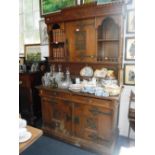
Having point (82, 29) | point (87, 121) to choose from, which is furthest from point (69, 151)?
point (82, 29)

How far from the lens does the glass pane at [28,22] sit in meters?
3.48

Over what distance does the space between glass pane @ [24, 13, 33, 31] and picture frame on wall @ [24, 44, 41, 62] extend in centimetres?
37

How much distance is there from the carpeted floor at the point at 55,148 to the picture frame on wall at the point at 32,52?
170cm

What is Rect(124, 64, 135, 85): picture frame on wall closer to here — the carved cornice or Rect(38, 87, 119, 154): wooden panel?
Rect(38, 87, 119, 154): wooden panel

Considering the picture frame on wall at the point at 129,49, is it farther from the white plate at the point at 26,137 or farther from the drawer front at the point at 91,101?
the white plate at the point at 26,137

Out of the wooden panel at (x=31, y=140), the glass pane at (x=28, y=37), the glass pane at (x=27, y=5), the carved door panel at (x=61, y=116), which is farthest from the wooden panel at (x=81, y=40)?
the wooden panel at (x=31, y=140)

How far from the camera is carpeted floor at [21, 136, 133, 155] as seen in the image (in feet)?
7.61

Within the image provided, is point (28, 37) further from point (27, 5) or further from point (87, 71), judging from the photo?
point (87, 71)

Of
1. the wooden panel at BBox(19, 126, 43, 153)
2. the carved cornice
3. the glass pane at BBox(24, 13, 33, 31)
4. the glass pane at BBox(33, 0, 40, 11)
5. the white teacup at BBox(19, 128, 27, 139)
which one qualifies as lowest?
the wooden panel at BBox(19, 126, 43, 153)

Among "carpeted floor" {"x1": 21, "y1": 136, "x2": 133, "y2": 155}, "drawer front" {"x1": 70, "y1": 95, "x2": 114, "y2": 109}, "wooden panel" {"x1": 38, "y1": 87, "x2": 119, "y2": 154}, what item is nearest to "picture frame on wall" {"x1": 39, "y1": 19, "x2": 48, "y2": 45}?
"wooden panel" {"x1": 38, "y1": 87, "x2": 119, "y2": 154}

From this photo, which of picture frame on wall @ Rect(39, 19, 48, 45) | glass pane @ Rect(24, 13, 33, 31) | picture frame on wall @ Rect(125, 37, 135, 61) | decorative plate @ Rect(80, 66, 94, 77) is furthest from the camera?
glass pane @ Rect(24, 13, 33, 31)

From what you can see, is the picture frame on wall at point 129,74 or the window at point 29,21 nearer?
the picture frame on wall at point 129,74

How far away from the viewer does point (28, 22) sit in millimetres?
3529

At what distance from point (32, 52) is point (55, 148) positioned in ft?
6.83
